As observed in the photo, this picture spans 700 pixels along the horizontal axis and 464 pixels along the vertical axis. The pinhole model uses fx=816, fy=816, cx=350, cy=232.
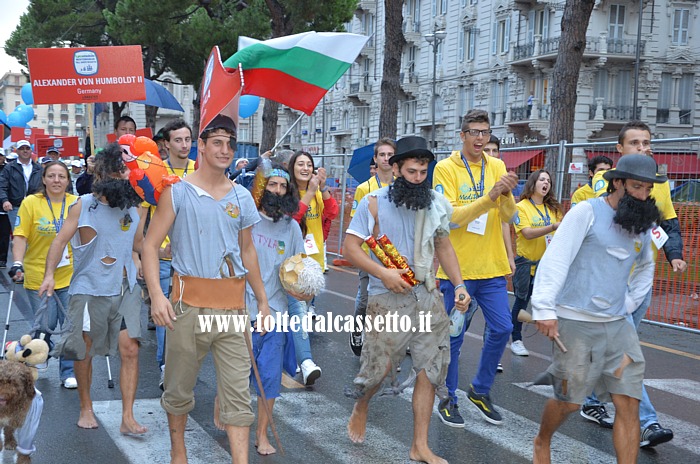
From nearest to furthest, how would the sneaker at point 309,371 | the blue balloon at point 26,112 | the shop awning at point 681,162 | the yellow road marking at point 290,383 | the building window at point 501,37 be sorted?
the sneaker at point 309,371
the yellow road marking at point 290,383
the shop awning at point 681,162
the blue balloon at point 26,112
the building window at point 501,37

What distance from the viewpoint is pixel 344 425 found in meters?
5.75

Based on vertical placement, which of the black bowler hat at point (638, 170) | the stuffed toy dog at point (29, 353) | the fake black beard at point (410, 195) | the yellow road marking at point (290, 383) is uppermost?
the black bowler hat at point (638, 170)

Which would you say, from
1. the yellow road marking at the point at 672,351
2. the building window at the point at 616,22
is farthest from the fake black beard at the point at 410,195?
the building window at the point at 616,22

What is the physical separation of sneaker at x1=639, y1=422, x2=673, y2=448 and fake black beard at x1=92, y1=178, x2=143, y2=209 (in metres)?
3.77

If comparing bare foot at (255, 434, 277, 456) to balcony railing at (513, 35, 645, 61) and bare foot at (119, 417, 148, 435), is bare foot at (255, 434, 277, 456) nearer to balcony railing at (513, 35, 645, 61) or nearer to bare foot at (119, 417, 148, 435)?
bare foot at (119, 417, 148, 435)

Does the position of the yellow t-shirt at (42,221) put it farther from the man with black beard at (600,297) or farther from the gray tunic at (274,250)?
the man with black beard at (600,297)

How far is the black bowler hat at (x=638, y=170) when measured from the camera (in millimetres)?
4352

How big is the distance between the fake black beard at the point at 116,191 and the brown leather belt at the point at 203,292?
130 cm

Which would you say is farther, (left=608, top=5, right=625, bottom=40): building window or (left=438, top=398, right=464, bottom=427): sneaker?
(left=608, top=5, right=625, bottom=40): building window

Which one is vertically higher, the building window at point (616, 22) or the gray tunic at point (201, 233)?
the building window at point (616, 22)

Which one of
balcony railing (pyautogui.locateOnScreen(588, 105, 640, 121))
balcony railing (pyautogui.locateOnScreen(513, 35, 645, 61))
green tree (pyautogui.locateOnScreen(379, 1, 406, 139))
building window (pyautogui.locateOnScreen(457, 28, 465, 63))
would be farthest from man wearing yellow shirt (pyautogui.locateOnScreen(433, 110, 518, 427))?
building window (pyautogui.locateOnScreen(457, 28, 465, 63))

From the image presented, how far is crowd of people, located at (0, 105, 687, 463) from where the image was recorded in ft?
14.5

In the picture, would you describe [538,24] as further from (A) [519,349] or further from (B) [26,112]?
(A) [519,349]

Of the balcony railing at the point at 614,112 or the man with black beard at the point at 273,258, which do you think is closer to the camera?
the man with black beard at the point at 273,258
